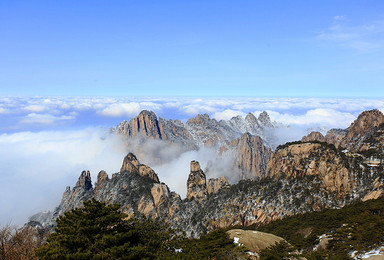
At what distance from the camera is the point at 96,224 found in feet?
129

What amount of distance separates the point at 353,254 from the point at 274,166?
85.3 m

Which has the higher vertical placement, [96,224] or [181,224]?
[96,224]

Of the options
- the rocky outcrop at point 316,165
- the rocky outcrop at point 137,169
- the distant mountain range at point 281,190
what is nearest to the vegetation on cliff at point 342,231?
the distant mountain range at point 281,190

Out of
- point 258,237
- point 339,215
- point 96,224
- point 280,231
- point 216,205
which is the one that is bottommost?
point 216,205

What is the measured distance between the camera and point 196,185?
152000mm

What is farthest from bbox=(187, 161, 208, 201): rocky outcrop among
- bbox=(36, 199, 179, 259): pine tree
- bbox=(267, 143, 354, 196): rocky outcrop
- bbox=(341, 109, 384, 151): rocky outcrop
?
bbox=(36, 199, 179, 259): pine tree

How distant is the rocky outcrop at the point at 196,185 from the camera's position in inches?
5832

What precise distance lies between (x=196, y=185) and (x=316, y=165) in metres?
59.7

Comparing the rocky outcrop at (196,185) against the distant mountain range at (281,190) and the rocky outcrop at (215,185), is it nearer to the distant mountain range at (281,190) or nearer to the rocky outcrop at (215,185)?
the distant mountain range at (281,190)

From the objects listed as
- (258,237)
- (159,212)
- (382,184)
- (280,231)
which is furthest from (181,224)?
(258,237)

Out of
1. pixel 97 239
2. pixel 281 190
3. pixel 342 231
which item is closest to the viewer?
pixel 97 239

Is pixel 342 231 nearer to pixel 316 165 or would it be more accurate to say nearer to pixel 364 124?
pixel 316 165

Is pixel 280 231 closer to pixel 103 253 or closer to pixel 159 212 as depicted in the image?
pixel 103 253

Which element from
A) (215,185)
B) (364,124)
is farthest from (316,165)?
(364,124)
